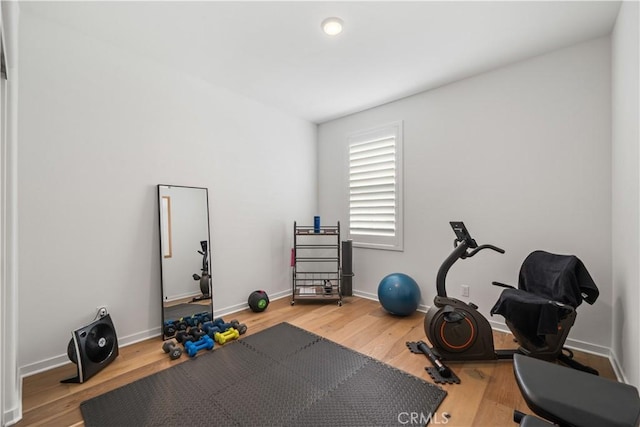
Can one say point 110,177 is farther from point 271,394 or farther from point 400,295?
point 400,295

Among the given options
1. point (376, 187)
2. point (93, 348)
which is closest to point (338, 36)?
point (376, 187)

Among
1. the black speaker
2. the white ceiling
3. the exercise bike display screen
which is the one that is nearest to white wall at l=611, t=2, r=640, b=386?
the white ceiling

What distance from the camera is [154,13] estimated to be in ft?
6.57

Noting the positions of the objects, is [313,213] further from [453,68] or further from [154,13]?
[154,13]

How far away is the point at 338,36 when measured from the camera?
2258 mm

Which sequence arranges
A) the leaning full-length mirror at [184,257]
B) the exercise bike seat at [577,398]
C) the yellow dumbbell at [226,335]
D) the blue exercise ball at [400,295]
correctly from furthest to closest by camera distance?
the blue exercise ball at [400,295]
the leaning full-length mirror at [184,257]
the yellow dumbbell at [226,335]
the exercise bike seat at [577,398]

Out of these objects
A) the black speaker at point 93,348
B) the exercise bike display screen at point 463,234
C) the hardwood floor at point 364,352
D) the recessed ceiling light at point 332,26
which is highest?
the recessed ceiling light at point 332,26

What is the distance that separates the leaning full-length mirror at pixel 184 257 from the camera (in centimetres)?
265

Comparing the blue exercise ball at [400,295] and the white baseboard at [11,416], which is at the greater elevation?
the blue exercise ball at [400,295]

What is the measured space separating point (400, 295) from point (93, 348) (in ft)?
8.77

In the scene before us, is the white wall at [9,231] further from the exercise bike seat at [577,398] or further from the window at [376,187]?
the window at [376,187]

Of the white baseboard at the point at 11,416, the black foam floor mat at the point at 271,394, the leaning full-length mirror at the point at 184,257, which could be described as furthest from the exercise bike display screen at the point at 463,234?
the white baseboard at the point at 11,416

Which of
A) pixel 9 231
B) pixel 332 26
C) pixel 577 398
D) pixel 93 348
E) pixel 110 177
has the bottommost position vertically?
pixel 93 348

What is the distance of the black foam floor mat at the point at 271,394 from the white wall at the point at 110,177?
825 mm
